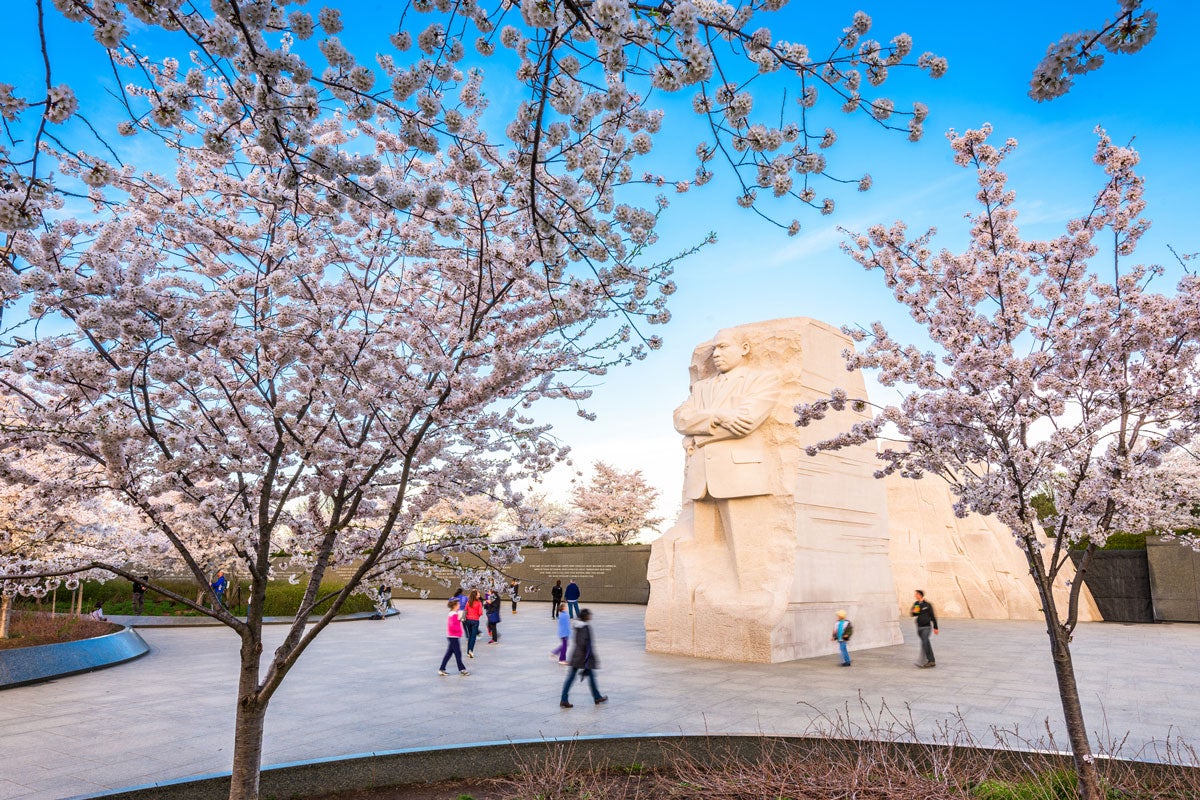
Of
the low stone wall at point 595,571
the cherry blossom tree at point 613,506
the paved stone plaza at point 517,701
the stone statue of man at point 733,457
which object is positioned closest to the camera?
the paved stone plaza at point 517,701

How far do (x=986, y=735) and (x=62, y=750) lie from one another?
27.8 feet

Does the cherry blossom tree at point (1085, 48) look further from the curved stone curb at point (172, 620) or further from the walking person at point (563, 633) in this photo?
the curved stone curb at point (172, 620)

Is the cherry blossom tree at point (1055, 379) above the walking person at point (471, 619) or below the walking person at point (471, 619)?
above

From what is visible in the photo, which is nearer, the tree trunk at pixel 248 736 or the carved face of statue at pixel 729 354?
the tree trunk at pixel 248 736

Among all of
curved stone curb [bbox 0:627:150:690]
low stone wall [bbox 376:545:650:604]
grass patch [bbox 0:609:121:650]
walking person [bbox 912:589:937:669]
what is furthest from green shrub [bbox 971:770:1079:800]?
low stone wall [bbox 376:545:650:604]

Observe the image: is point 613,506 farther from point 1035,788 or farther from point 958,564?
point 1035,788

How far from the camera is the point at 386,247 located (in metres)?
5.28

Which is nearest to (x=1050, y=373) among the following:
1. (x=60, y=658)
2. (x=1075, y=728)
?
(x=1075, y=728)

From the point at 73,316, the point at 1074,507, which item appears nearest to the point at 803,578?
the point at 1074,507

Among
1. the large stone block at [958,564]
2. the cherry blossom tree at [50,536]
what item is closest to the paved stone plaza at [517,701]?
the cherry blossom tree at [50,536]

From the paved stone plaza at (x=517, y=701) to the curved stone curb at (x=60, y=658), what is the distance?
0.27 metres

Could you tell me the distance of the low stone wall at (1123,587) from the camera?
18.5m

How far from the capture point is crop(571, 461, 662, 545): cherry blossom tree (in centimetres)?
3981

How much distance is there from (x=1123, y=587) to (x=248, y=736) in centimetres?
2184
